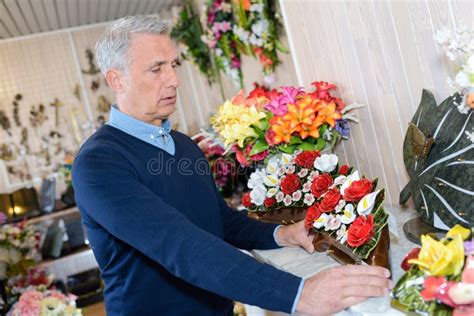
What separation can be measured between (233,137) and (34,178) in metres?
4.73

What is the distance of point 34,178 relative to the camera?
249 inches

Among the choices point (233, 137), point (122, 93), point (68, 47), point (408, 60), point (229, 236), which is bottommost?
point (229, 236)

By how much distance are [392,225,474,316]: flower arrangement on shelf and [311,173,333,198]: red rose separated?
0.68 m

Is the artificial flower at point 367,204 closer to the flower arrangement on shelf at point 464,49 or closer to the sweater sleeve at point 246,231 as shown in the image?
the flower arrangement on shelf at point 464,49

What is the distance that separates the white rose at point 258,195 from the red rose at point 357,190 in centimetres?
60

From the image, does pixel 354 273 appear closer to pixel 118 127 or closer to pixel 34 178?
pixel 118 127

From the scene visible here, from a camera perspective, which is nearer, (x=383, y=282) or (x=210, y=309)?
(x=383, y=282)

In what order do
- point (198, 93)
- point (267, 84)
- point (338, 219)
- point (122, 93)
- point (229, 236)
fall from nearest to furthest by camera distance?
point (338, 219) → point (122, 93) → point (229, 236) → point (267, 84) → point (198, 93)

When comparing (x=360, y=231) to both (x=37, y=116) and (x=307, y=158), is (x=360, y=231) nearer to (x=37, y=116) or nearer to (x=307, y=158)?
(x=307, y=158)

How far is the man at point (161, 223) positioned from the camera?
1168 millimetres

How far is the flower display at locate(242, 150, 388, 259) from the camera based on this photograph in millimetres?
1375

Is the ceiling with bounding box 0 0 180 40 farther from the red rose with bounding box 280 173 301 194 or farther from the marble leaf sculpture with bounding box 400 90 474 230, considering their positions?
the marble leaf sculpture with bounding box 400 90 474 230

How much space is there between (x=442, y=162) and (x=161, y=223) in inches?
28.0

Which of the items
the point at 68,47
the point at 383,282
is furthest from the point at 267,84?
the point at 68,47
